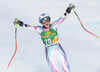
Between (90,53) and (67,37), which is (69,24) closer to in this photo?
(67,37)

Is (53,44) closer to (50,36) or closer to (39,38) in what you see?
(50,36)

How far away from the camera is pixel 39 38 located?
9305 mm

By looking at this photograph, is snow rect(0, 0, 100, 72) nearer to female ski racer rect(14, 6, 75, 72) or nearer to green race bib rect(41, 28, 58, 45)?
female ski racer rect(14, 6, 75, 72)

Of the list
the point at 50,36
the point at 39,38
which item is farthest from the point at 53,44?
the point at 39,38

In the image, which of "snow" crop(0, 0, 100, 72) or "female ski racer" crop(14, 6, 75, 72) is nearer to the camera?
"female ski racer" crop(14, 6, 75, 72)

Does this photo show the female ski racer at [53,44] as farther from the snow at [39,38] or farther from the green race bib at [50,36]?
the snow at [39,38]

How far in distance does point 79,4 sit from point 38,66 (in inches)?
183

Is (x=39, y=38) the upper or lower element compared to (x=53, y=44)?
upper

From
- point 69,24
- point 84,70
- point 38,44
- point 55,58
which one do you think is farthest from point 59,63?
point 69,24

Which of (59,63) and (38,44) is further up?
(38,44)

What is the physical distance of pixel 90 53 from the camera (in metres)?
8.19

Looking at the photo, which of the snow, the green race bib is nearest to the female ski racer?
the green race bib

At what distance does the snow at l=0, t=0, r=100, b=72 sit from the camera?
779cm

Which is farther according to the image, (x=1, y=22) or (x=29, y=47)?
(x=1, y=22)
